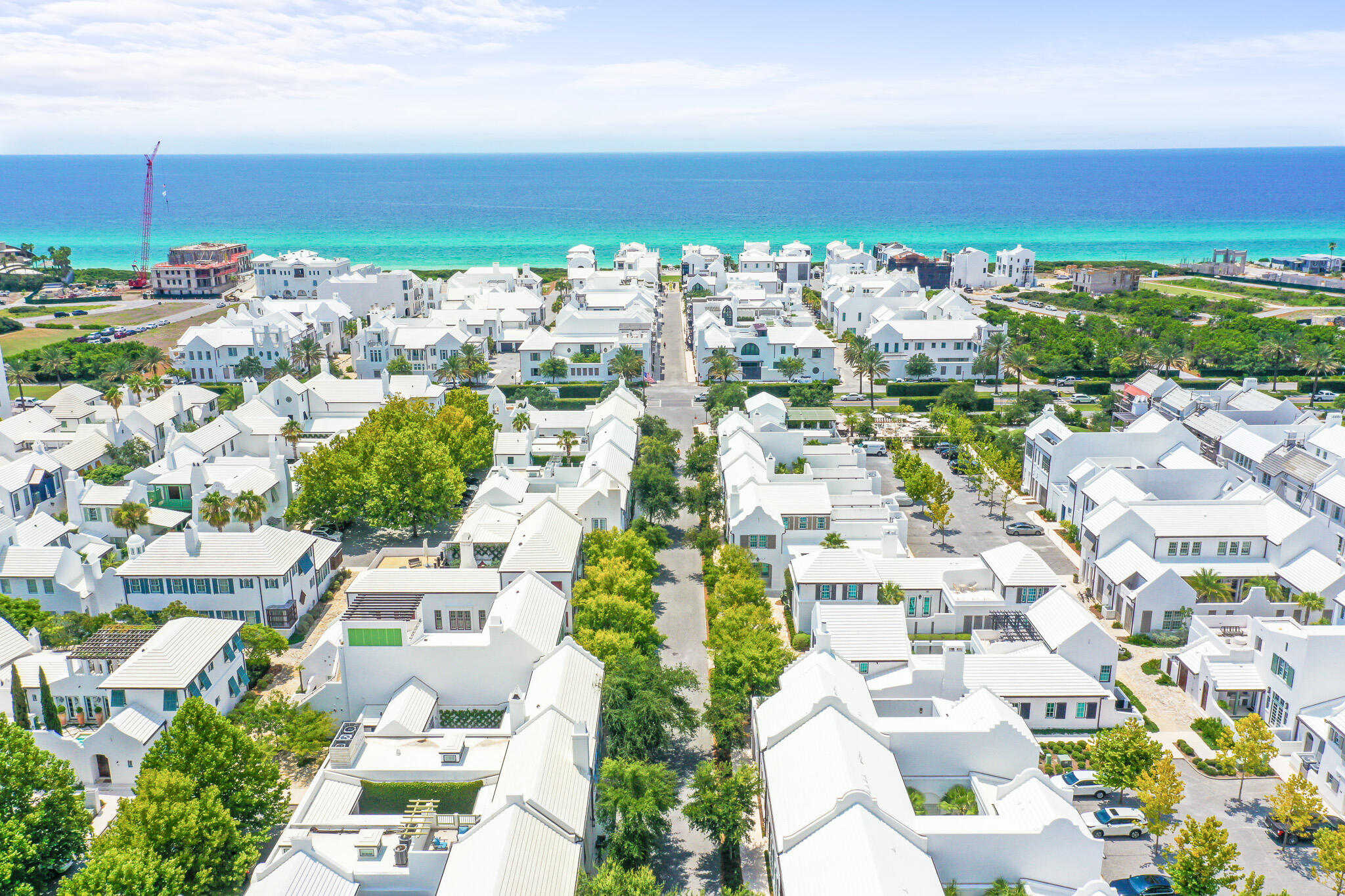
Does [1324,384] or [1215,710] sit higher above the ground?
[1324,384]

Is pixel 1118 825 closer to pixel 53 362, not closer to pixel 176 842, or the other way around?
pixel 176 842

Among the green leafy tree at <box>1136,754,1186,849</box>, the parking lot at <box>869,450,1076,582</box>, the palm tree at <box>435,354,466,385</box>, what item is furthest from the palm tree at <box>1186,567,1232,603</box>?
the palm tree at <box>435,354,466,385</box>

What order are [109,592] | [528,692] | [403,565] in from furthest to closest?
1. [403,565]
2. [109,592]
3. [528,692]

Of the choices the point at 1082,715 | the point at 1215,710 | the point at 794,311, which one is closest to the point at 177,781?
the point at 1082,715

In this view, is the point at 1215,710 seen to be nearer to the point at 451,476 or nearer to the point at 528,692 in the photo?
the point at 528,692

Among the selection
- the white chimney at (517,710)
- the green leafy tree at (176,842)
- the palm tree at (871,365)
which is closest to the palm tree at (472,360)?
the palm tree at (871,365)

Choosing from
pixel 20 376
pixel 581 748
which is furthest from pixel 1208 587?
pixel 20 376
